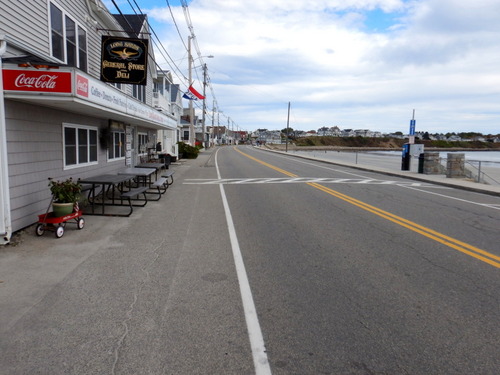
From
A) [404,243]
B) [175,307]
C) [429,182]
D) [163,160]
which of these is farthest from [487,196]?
[163,160]

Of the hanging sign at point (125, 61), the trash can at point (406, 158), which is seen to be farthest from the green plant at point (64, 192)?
the trash can at point (406, 158)

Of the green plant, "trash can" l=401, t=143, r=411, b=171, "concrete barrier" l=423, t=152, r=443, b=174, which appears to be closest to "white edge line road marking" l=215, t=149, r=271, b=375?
the green plant

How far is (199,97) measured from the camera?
3709 centimetres

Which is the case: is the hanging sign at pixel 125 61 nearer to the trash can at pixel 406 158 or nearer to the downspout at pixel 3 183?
the downspout at pixel 3 183

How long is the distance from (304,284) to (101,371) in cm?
274

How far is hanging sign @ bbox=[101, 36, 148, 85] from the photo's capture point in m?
11.6

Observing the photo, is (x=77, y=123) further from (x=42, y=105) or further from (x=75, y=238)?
(x=75, y=238)

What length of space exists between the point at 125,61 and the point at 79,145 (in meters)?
2.92

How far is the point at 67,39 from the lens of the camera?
1085 cm

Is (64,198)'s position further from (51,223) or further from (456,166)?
(456,166)

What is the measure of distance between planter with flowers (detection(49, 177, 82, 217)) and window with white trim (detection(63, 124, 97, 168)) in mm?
2508

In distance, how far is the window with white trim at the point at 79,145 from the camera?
10422mm

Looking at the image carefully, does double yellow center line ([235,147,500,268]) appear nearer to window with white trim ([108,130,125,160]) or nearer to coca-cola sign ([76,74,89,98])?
coca-cola sign ([76,74,89,98])

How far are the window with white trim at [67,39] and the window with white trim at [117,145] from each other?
3.32m
